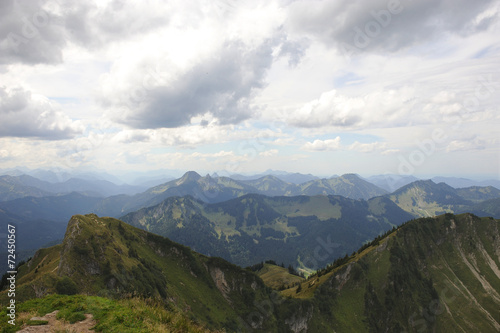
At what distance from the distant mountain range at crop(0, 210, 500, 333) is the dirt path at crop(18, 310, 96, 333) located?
4415 cm

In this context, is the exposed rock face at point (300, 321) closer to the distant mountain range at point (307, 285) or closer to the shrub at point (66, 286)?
A: the distant mountain range at point (307, 285)

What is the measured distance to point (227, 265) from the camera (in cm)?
12694

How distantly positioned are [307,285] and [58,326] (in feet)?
511

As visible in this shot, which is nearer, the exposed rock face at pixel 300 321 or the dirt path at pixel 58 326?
the dirt path at pixel 58 326

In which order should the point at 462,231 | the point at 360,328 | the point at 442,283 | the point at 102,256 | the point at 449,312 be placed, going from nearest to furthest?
the point at 102,256, the point at 360,328, the point at 449,312, the point at 442,283, the point at 462,231

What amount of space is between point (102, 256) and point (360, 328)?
13610cm

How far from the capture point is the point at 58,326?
49.3 ft

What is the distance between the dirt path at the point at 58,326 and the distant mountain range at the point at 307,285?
44150 millimetres

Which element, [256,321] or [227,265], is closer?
[256,321]

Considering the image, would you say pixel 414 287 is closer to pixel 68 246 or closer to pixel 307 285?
pixel 307 285

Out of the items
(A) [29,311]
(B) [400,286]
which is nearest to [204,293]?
(A) [29,311]

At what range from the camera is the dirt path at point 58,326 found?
47.1ft

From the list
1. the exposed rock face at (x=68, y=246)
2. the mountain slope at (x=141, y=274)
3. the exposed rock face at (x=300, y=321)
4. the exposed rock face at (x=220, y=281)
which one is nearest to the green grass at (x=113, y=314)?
the mountain slope at (x=141, y=274)

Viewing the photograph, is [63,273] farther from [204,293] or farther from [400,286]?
[400,286]
